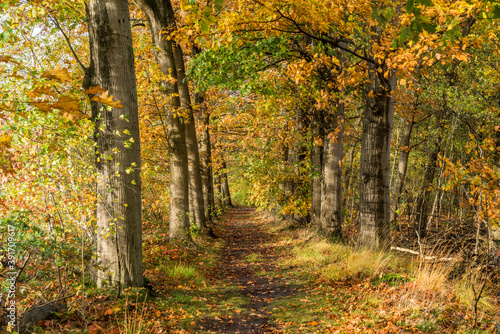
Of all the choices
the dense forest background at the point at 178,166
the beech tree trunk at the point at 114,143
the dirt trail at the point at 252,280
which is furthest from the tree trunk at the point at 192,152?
the beech tree trunk at the point at 114,143

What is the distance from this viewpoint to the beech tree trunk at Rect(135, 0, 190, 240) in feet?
32.1

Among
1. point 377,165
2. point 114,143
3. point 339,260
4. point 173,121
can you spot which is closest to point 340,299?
point 339,260

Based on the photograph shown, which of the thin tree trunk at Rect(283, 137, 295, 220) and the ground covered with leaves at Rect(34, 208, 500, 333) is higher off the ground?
the thin tree trunk at Rect(283, 137, 295, 220)

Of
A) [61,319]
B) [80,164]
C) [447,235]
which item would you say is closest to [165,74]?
[80,164]

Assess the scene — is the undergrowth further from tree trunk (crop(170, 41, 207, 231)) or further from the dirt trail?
tree trunk (crop(170, 41, 207, 231))

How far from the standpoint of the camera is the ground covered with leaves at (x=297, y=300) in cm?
459

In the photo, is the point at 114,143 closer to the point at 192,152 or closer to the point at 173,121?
the point at 173,121

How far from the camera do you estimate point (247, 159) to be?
15.5m

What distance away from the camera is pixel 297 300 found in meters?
6.39

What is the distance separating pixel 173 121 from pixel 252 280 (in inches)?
197

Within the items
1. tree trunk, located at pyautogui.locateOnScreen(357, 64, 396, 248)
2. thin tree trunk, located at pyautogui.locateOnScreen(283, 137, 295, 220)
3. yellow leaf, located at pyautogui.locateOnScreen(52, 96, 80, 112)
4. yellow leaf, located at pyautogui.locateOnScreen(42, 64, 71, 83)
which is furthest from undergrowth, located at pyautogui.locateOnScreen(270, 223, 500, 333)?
A: thin tree trunk, located at pyautogui.locateOnScreen(283, 137, 295, 220)

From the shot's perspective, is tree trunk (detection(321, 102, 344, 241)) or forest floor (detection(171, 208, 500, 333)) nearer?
forest floor (detection(171, 208, 500, 333))

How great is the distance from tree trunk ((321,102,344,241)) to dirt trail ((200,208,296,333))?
2.03 metres

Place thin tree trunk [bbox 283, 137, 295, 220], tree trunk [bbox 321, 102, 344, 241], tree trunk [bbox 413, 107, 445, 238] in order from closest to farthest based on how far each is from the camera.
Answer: tree trunk [bbox 413, 107, 445, 238]
tree trunk [bbox 321, 102, 344, 241]
thin tree trunk [bbox 283, 137, 295, 220]
